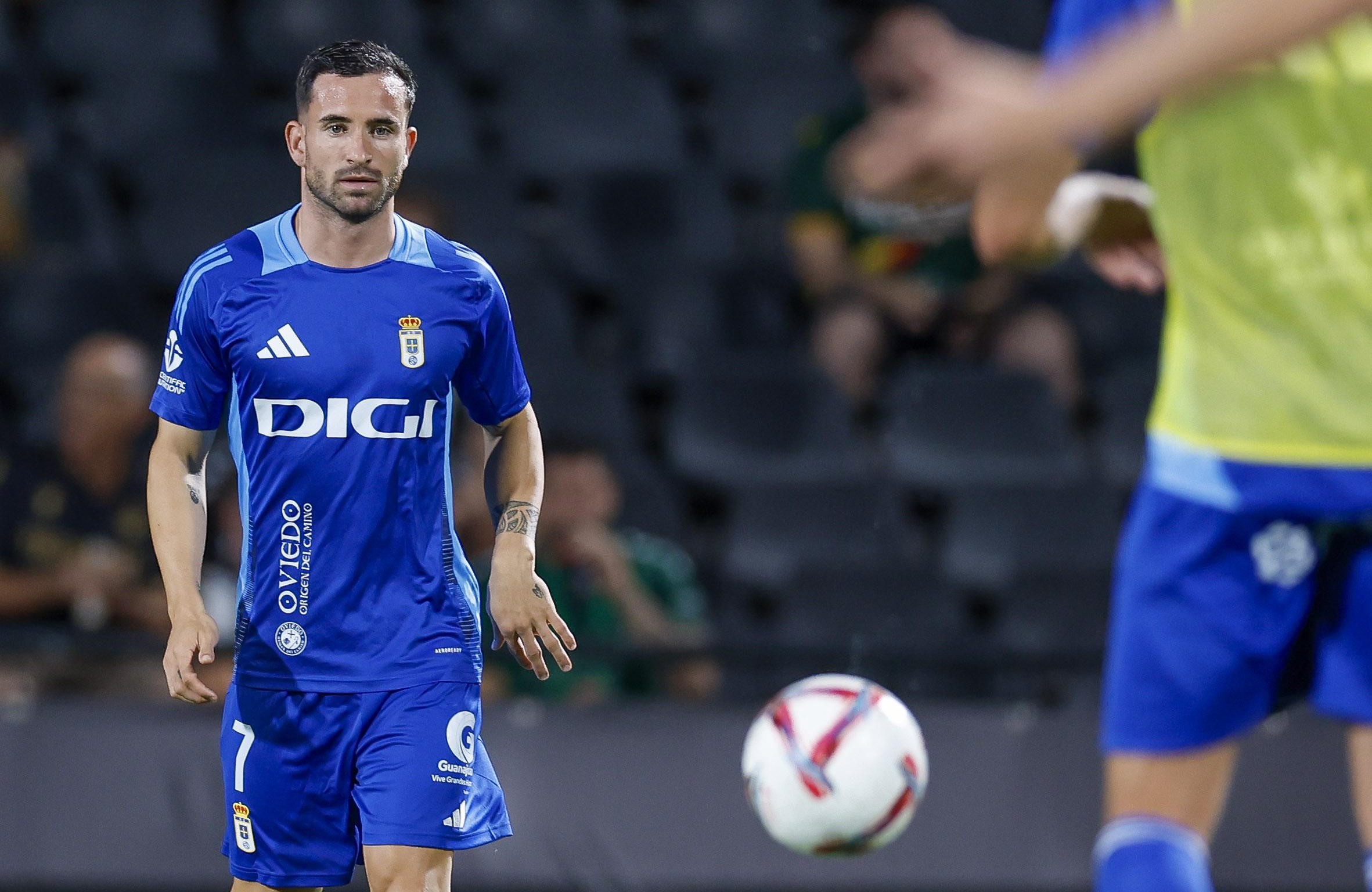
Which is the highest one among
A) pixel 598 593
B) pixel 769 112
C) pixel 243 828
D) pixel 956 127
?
pixel 956 127

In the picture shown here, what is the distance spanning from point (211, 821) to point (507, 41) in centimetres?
504

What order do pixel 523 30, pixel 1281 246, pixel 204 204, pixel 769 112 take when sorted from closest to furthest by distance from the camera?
pixel 1281 246 → pixel 204 204 → pixel 769 112 → pixel 523 30

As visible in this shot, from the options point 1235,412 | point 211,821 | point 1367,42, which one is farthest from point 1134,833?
point 211,821

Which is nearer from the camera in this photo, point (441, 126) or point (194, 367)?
point (194, 367)

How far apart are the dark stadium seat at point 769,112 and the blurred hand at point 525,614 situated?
591cm

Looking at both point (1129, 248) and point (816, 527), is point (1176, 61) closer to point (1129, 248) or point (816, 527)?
point (1129, 248)

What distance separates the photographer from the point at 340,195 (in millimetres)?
3918

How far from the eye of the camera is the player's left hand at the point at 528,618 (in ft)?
12.8

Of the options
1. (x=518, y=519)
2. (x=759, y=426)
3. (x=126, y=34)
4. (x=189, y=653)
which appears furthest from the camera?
(x=126, y=34)

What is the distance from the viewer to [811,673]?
6.74 m

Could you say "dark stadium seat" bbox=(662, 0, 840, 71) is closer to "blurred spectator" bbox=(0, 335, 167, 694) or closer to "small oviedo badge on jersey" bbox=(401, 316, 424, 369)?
"blurred spectator" bbox=(0, 335, 167, 694)

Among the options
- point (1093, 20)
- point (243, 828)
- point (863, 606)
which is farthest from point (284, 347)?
point (863, 606)

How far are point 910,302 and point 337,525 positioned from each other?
193 inches

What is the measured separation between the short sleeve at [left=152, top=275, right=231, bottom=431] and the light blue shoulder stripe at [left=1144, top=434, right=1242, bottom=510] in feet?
6.83
